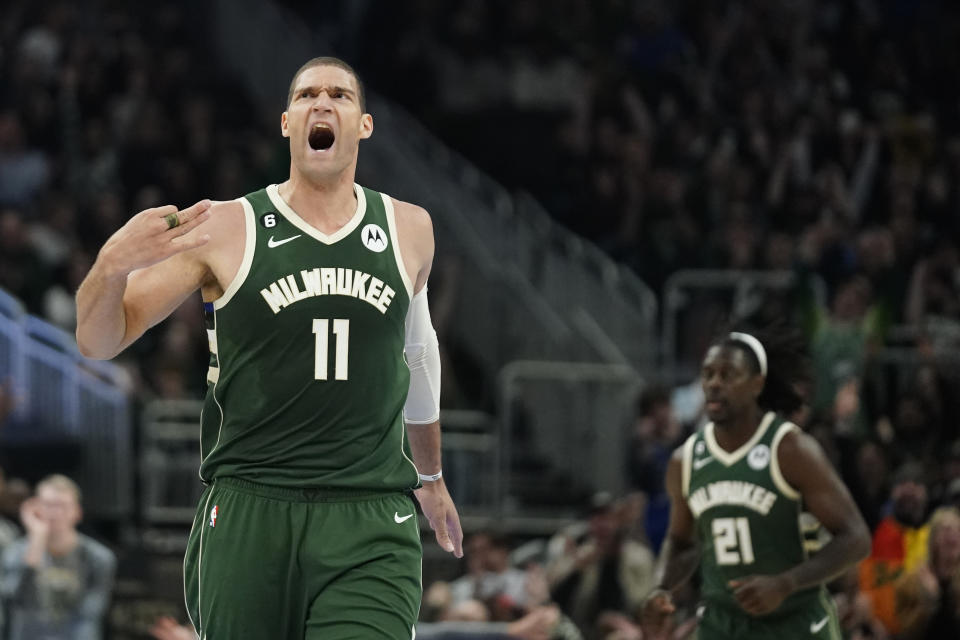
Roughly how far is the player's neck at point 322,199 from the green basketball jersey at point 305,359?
0.04 metres

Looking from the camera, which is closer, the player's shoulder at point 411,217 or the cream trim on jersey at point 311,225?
the cream trim on jersey at point 311,225

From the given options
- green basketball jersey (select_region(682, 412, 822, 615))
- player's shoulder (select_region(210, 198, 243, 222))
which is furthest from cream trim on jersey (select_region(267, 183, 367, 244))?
green basketball jersey (select_region(682, 412, 822, 615))

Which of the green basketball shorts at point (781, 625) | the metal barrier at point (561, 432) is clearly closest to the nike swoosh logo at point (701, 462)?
the green basketball shorts at point (781, 625)

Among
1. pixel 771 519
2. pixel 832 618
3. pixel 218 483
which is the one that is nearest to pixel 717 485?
pixel 771 519

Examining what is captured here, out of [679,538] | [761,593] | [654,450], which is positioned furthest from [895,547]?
[761,593]

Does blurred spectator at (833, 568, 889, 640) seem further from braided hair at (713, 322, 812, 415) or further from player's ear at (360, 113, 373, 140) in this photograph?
player's ear at (360, 113, 373, 140)

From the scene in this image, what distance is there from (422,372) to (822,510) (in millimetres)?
2116

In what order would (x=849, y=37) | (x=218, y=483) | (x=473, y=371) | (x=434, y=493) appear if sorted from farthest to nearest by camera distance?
(x=849, y=37) → (x=473, y=371) → (x=434, y=493) → (x=218, y=483)

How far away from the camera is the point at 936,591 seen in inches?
391

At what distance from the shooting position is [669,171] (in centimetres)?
1608

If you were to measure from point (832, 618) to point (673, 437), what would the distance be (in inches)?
206

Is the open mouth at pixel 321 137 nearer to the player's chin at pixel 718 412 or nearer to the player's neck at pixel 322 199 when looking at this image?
the player's neck at pixel 322 199

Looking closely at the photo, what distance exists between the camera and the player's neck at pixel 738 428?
23.6ft

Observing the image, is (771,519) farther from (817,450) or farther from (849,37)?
(849,37)
